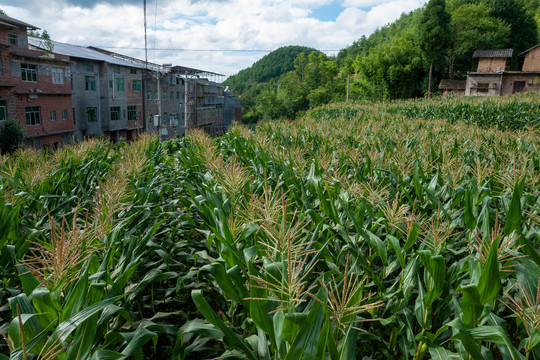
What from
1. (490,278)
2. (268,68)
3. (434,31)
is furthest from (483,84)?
(268,68)

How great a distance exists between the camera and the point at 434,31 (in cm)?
3528

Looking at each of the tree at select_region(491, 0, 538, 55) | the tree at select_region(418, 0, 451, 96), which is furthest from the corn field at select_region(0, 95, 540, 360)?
the tree at select_region(491, 0, 538, 55)

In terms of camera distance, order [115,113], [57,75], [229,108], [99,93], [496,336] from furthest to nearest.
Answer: [229,108] < [115,113] < [99,93] < [57,75] < [496,336]

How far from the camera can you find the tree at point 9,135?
58.9 ft

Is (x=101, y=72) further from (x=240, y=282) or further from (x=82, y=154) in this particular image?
(x=240, y=282)

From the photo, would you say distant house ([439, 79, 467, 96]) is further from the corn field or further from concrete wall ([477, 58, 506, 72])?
the corn field

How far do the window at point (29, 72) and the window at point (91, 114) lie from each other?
6235 millimetres

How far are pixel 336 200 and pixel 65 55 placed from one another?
26.9m

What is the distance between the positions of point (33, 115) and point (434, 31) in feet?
118

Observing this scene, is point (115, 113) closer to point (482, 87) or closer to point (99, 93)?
point (99, 93)

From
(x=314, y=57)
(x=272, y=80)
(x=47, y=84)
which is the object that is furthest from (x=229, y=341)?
(x=272, y=80)

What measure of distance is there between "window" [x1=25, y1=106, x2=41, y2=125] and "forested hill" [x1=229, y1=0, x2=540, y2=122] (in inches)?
1221

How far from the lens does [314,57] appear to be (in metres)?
59.0

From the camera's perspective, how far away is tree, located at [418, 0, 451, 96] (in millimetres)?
35281
